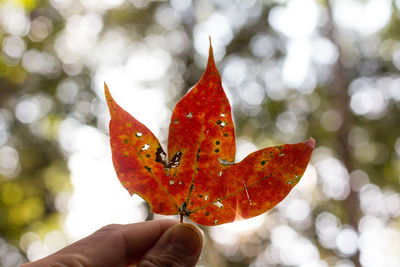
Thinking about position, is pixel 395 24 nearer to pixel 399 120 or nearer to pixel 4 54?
pixel 399 120

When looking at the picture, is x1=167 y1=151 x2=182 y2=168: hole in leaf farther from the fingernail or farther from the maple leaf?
the fingernail

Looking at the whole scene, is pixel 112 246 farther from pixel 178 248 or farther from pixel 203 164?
pixel 203 164

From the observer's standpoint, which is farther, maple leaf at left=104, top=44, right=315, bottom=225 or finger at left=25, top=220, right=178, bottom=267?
finger at left=25, top=220, right=178, bottom=267

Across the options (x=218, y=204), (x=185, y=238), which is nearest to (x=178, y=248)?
(x=185, y=238)

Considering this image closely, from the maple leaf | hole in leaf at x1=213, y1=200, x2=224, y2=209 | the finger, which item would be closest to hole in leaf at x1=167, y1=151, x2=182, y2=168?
the maple leaf

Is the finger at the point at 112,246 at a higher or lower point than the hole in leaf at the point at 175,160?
lower

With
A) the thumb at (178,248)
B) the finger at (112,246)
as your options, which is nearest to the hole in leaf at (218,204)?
the thumb at (178,248)

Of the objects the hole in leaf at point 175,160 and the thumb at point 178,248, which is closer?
the hole in leaf at point 175,160

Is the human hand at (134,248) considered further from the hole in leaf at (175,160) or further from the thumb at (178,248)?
the hole in leaf at (175,160)

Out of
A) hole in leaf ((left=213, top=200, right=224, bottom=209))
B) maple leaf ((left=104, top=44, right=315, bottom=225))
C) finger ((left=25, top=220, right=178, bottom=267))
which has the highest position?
maple leaf ((left=104, top=44, right=315, bottom=225))
